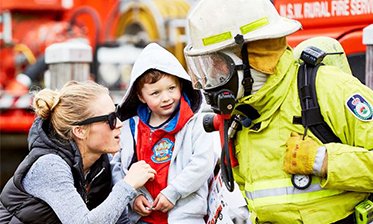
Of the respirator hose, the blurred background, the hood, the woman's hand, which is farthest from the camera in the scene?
the blurred background

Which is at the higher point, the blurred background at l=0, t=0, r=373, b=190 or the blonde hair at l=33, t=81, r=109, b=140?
the blurred background at l=0, t=0, r=373, b=190

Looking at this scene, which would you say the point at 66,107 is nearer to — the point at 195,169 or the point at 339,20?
the point at 195,169

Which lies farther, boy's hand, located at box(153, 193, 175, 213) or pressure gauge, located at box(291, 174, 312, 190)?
boy's hand, located at box(153, 193, 175, 213)

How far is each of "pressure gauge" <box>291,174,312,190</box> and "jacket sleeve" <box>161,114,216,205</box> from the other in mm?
766

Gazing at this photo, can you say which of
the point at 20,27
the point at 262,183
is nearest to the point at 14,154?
the point at 20,27

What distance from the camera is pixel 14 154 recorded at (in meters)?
8.19

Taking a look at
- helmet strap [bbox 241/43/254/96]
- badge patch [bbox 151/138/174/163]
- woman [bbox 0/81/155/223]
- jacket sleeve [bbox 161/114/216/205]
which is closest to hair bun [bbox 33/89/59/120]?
woman [bbox 0/81/155/223]

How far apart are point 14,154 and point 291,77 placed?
6507 millimetres

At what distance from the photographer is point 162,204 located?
2885 millimetres

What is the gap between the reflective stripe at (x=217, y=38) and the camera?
2.24m

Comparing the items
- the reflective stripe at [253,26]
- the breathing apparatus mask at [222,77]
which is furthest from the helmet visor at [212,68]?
the reflective stripe at [253,26]

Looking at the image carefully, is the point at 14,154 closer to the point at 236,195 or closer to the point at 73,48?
the point at 73,48

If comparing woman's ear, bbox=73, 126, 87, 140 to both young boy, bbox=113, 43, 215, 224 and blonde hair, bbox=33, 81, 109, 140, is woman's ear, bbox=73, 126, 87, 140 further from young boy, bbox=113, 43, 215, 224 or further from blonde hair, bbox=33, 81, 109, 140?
young boy, bbox=113, 43, 215, 224

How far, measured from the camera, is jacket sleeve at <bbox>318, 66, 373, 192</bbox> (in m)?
2.08
